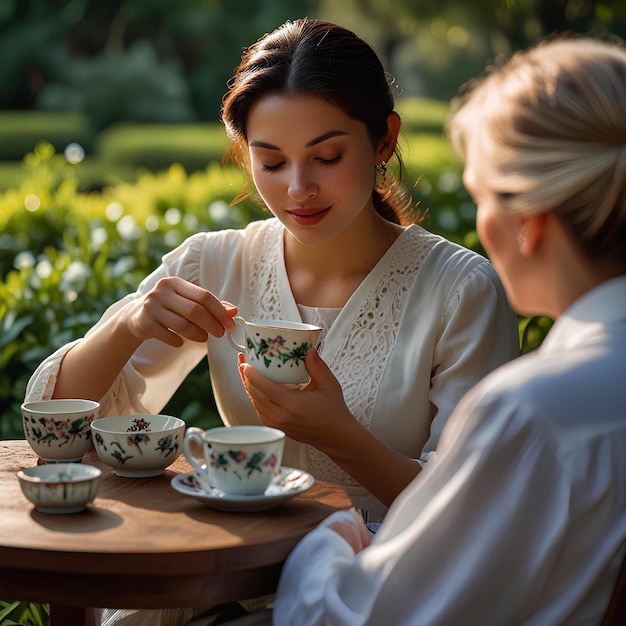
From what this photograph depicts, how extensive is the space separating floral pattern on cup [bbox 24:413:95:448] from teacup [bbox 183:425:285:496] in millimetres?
369

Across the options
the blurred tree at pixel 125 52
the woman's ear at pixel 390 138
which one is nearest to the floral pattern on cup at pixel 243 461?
the woman's ear at pixel 390 138

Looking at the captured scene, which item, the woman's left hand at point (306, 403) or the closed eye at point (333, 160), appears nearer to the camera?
the woman's left hand at point (306, 403)

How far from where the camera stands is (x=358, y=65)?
2.80 metres

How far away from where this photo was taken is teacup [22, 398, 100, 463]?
7.59 feet

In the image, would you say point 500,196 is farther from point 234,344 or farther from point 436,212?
point 436,212

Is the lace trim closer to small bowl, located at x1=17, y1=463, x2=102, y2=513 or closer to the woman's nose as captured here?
the woman's nose

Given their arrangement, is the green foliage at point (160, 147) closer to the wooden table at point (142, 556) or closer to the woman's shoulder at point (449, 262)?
the woman's shoulder at point (449, 262)

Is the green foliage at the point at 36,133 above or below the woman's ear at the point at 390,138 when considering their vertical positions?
below

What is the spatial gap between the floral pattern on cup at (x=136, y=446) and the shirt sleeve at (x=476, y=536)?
2.20 feet

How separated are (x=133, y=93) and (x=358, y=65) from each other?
1966cm

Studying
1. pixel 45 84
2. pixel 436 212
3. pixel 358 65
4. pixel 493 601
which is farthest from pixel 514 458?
pixel 45 84

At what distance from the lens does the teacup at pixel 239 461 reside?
1981 millimetres

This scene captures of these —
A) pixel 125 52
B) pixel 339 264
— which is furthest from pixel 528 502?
pixel 125 52

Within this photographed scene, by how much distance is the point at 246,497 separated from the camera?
6.61ft
